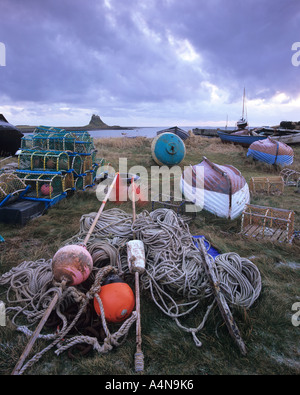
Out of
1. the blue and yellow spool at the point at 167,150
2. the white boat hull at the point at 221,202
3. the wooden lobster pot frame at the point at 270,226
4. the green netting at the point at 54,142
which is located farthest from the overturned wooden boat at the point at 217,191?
the blue and yellow spool at the point at 167,150

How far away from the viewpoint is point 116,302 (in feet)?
9.32

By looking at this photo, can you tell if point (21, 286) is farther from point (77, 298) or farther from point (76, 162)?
point (76, 162)

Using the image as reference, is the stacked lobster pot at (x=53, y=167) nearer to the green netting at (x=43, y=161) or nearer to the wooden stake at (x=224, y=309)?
the green netting at (x=43, y=161)

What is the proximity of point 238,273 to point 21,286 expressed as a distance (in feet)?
10.1

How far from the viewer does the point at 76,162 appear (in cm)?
812

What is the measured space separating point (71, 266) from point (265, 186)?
8.66 meters

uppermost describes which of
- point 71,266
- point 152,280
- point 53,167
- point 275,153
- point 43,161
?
point 275,153

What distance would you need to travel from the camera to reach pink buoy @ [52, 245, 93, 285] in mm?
2910

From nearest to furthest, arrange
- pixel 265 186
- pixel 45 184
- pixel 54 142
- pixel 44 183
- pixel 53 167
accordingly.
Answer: pixel 45 184, pixel 44 183, pixel 53 167, pixel 54 142, pixel 265 186

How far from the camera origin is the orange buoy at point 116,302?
9.28ft

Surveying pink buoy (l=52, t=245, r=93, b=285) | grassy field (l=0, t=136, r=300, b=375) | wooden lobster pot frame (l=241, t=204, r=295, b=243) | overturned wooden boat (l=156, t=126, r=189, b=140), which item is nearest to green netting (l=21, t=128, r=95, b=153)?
grassy field (l=0, t=136, r=300, b=375)

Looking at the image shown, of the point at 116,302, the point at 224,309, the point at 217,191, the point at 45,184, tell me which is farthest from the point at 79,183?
the point at 224,309

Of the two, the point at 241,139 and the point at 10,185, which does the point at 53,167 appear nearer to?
the point at 10,185
